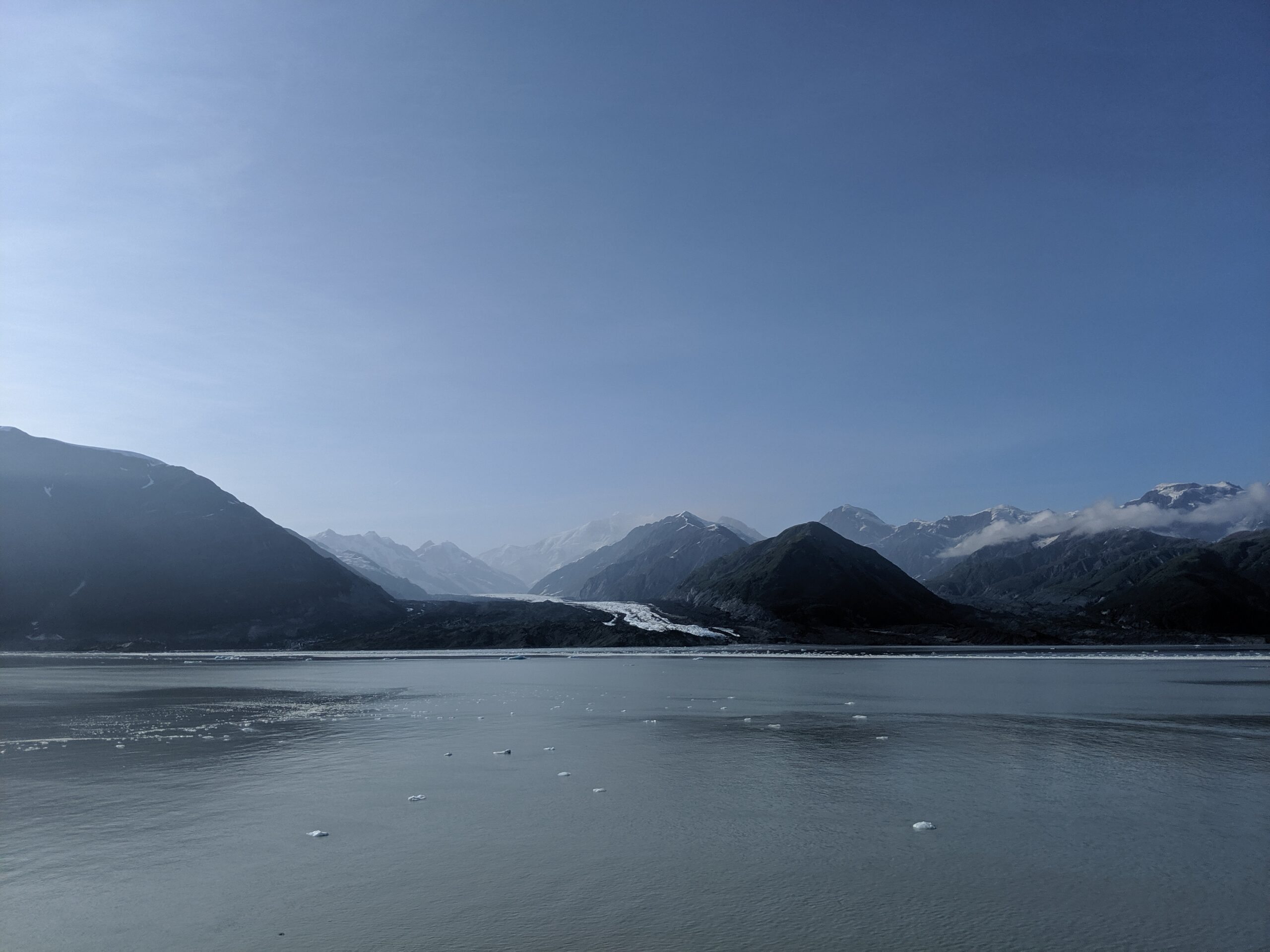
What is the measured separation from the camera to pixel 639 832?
19359 millimetres

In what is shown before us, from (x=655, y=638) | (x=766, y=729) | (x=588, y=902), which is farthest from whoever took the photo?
(x=655, y=638)

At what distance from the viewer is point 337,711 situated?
46.7 m

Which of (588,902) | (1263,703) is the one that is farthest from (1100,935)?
(1263,703)

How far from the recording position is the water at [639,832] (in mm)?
13289

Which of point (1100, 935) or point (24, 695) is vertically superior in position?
point (1100, 935)

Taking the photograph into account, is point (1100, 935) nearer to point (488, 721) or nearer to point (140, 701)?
point (488, 721)

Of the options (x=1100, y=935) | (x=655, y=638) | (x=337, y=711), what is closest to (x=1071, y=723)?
(x=1100, y=935)

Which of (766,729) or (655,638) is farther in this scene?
(655,638)

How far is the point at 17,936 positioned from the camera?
1316 cm

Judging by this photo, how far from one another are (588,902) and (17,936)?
9526 mm

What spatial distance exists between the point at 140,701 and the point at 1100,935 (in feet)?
199

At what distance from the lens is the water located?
13289mm

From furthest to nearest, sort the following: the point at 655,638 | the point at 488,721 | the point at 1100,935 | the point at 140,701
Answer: the point at 655,638
the point at 140,701
the point at 488,721
the point at 1100,935

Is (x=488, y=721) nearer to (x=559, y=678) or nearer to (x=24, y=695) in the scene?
(x=559, y=678)
